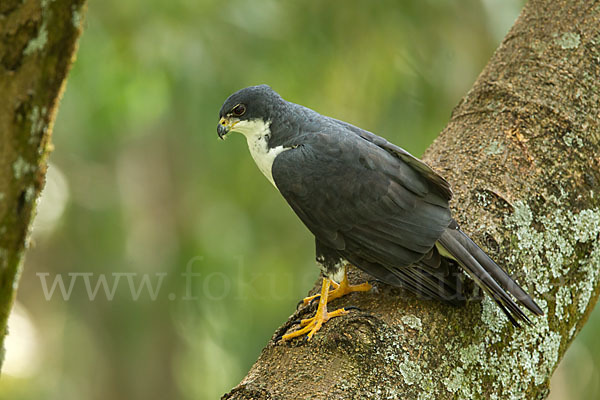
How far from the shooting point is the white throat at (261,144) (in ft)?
10.5

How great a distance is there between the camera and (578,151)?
285 cm

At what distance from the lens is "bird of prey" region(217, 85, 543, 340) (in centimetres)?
260

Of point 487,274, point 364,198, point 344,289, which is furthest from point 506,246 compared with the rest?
point 344,289

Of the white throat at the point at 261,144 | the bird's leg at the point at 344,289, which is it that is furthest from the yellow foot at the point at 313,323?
the white throat at the point at 261,144

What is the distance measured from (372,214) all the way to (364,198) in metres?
0.09

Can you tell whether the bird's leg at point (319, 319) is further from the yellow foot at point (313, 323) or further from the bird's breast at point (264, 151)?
the bird's breast at point (264, 151)

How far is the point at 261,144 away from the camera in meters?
3.30

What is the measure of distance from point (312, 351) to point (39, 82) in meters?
1.47

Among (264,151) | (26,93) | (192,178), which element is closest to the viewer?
(26,93)

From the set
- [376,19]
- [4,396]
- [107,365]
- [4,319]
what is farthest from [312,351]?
[4,396]

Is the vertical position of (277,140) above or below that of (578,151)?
above

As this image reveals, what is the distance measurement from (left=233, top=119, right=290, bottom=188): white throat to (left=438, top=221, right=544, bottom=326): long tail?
3.26 feet

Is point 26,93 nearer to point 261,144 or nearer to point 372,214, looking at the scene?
point 372,214

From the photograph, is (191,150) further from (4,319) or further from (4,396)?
(4,319)
